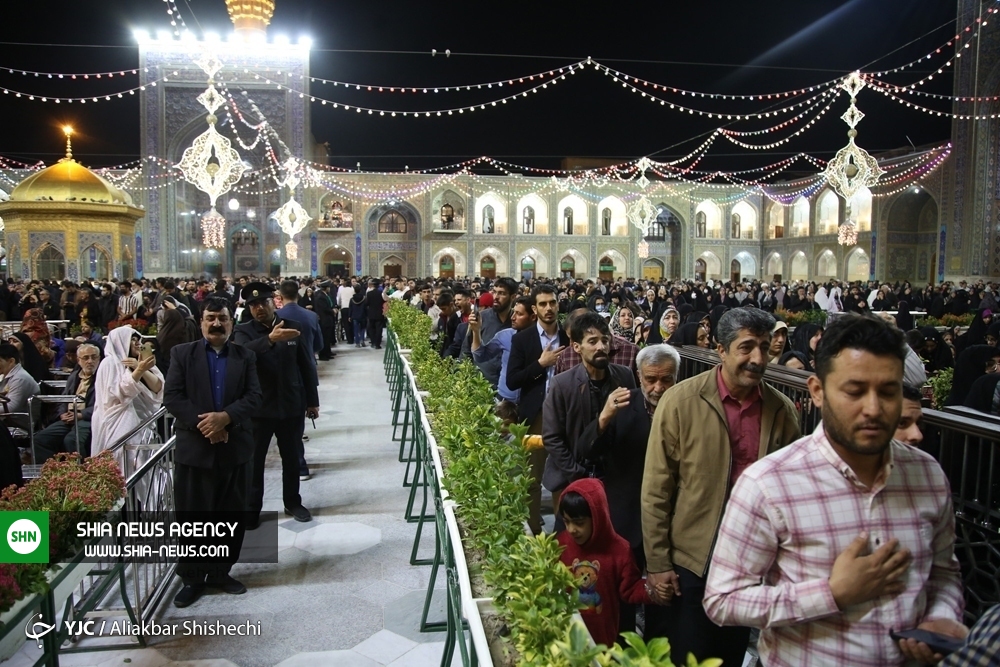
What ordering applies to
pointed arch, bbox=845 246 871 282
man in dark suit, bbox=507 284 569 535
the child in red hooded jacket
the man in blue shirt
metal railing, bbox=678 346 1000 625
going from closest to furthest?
the child in red hooded jacket → metal railing, bbox=678 346 1000 625 → man in dark suit, bbox=507 284 569 535 → the man in blue shirt → pointed arch, bbox=845 246 871 282

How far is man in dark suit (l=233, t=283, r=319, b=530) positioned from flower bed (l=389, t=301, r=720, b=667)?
5.05 ft

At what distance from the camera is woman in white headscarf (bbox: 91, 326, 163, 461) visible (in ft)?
15.7

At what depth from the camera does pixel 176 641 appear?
3551mm

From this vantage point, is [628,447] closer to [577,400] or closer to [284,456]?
[577,400]

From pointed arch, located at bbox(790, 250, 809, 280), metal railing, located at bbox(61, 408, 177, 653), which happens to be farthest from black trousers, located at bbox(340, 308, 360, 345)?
pointed arch, located at bbox(790, 250, 809, 280)

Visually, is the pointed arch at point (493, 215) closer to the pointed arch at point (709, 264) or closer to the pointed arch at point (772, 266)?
the pointed arch at point (709, 264)

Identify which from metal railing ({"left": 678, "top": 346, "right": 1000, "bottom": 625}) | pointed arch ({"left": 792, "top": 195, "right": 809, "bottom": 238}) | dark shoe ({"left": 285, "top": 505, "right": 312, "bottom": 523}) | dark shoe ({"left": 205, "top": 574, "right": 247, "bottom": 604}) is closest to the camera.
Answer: metal railing ({"left": 678, "top": 346, "right": 1000, "bottom": 625})

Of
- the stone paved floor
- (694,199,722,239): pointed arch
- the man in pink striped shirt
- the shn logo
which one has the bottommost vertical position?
the stone paved floor

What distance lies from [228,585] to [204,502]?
49 centimetres

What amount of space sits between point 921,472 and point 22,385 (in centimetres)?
594

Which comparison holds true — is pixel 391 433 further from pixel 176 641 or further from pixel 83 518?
pixel 83 518

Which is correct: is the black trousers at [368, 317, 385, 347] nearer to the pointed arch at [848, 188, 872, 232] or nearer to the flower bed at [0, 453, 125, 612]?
the flower bed at [0, 453, 125, 612]

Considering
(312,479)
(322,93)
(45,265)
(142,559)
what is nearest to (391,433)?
(312,479)

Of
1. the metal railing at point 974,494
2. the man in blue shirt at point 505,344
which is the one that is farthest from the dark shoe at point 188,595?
the metal railing at point 974,494
